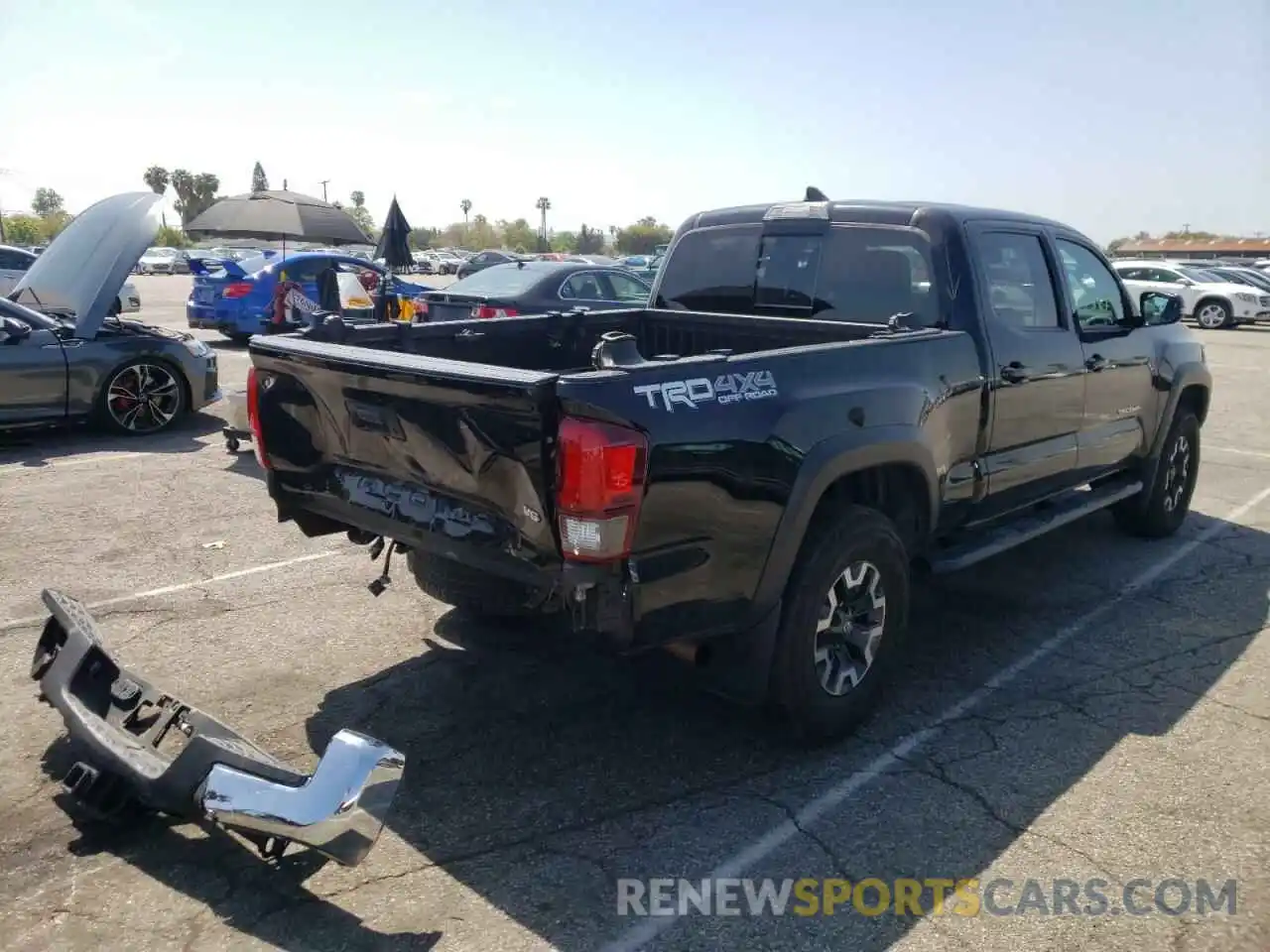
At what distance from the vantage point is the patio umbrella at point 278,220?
14727 millimetres

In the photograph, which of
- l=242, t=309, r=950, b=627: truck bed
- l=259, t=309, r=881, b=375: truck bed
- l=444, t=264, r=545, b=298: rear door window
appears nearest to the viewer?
l=242, t=309, r=950, b=627: truck bed

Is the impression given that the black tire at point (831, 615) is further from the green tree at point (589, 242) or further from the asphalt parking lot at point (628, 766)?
the green tree at point (589, 242)

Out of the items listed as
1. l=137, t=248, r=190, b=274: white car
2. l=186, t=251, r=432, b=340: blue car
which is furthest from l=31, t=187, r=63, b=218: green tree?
l=186, t=251, r=432, b=340: blue car

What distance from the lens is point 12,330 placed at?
8.77 metres

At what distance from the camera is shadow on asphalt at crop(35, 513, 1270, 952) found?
119 inches

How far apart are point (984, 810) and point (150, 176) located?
11492 cm

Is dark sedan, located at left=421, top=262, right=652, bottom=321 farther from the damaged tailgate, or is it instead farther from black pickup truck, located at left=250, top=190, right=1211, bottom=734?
the damaged tailgate

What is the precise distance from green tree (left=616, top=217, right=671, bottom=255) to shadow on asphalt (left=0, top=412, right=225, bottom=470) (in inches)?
3465

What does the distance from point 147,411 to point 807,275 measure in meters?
7.12

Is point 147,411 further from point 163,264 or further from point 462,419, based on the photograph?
point 163,264

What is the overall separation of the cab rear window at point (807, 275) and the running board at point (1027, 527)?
1051 mm

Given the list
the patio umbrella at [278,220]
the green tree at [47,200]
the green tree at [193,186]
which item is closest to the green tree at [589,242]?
the green tree at [193,186]

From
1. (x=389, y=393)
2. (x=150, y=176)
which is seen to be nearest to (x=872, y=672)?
(x=389, y=393)

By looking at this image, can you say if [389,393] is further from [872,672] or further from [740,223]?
[740,223]
